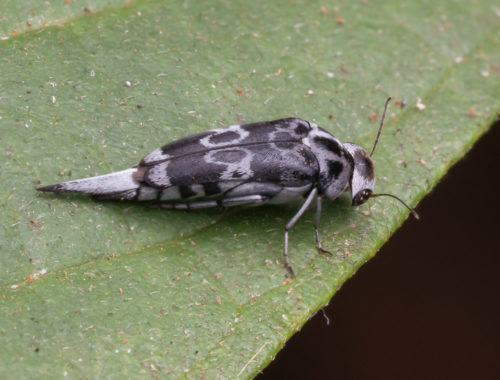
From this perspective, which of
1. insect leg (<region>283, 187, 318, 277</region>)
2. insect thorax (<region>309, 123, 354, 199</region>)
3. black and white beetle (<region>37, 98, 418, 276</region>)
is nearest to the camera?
black and white beetle (<region>37, 98, 418, 276</region>)

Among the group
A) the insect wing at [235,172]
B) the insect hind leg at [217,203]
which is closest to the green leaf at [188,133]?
the insect hind leg at [217,203]

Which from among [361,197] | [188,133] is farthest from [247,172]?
[361,197]

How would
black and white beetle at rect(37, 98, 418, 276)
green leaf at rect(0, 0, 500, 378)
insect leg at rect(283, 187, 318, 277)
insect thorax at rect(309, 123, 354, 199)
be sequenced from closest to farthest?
Answer: 1. green leaf at rect(0, 0, 500, 378)
2. black and white beetle at rect(37, 98, 418, 276)
3. insect leg at rect(283, 187, 318, 277)
4. insect thorax at rect(309, 123, 354, 199)

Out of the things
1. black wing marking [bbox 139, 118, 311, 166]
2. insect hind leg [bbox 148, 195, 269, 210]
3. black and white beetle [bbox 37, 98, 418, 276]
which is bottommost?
insect hind leg [bbox 148, 195, 269, 210]

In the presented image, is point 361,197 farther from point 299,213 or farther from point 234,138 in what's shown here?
point 234,138

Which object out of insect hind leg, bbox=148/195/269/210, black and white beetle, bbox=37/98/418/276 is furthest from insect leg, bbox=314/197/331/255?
insect hind leg, bbox=148/195/269/210

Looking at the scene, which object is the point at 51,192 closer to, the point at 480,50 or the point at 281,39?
the point at 281,39

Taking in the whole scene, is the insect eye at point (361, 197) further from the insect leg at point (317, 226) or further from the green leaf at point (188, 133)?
the insect leg at point (317, 226)

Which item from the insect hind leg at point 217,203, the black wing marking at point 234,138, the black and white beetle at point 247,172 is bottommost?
the insect hind leg at point 217,203

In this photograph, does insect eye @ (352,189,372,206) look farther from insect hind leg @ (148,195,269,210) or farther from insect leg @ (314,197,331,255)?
insect hind leg @ (148,195,269,210)
